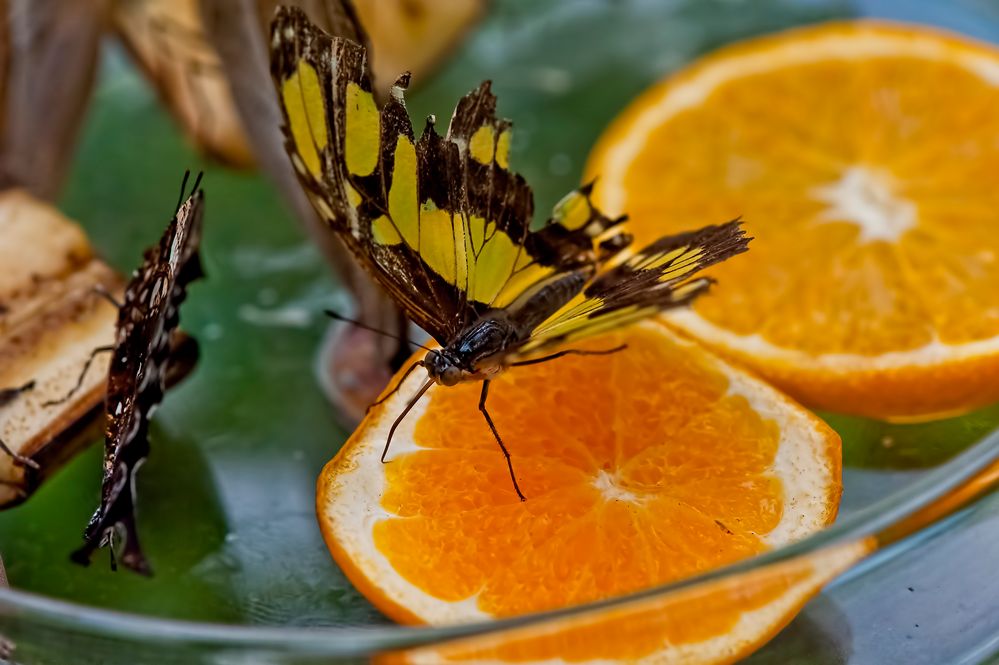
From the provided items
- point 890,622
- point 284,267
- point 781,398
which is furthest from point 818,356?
point 284,267

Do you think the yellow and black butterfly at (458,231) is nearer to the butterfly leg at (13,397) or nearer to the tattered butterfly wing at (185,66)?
the butterfly leg at (13,397)

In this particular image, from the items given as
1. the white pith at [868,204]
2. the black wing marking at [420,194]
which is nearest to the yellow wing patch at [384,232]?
the black wing marking at [420,194]

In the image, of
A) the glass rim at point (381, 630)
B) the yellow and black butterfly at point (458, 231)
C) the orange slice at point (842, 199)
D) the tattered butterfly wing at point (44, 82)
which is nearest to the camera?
the glass rim at point (381, 630)

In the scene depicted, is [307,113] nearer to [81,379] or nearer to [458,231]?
[458,231]

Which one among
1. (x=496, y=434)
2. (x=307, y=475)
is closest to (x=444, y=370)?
(x=496, y=434)

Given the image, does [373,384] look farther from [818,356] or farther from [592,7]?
[592,7]

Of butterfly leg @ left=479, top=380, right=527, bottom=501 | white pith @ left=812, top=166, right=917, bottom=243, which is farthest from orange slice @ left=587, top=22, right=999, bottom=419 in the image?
butterfly leg @ left=479, top=380, right=527, bottom=501
